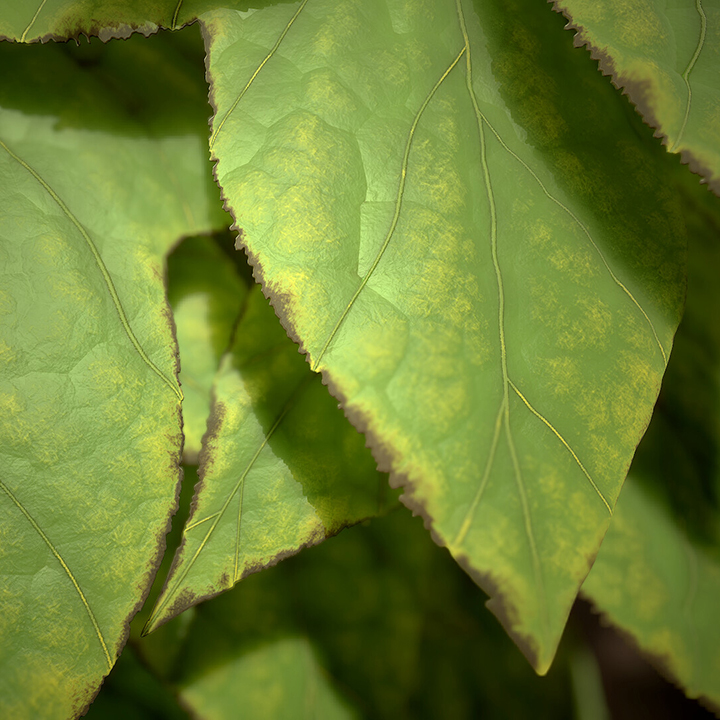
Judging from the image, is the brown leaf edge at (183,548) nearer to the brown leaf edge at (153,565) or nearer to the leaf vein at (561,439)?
the brown leaf edge at (153,565)

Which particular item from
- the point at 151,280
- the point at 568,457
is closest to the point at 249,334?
the point at 151,280

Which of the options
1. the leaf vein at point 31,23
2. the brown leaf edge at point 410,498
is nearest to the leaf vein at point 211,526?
the brown leaf edge at point 410,498

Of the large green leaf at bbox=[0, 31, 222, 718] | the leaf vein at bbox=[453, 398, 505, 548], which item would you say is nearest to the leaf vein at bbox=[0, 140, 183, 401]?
the large green leaf at bbox=[0, 31, 222, 718]

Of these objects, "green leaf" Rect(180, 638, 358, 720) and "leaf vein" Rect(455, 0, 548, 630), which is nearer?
"leaf vein" Rect(455, 0, 548, 630)

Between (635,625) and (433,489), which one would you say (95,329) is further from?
(635,625)

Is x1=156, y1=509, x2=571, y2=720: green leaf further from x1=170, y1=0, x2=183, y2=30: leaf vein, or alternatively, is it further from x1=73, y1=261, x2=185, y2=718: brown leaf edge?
x1=170, y1=0, x2=183, y2=30: leaf vein

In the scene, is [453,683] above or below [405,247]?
below

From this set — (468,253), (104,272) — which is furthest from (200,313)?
(468,253)
